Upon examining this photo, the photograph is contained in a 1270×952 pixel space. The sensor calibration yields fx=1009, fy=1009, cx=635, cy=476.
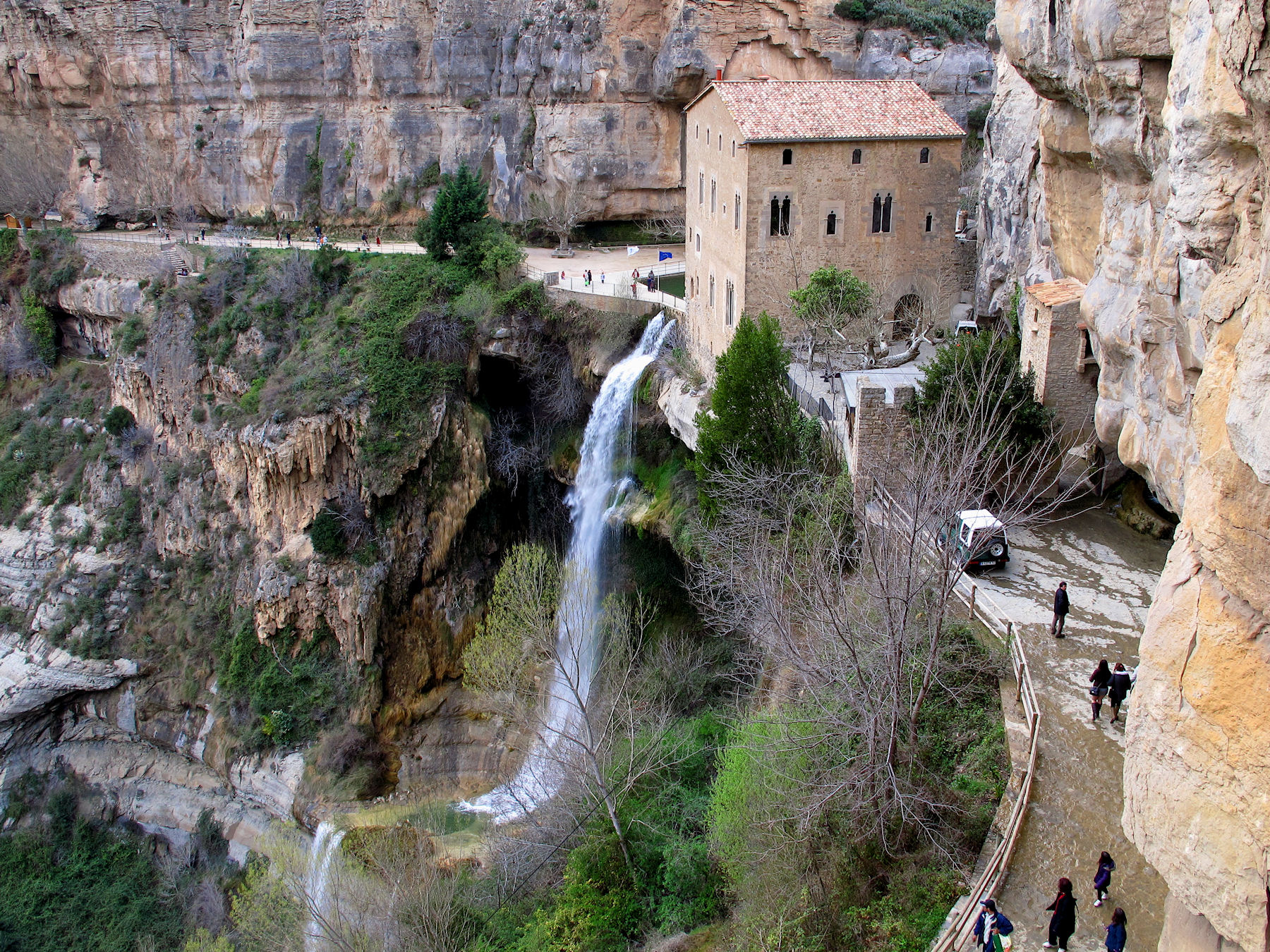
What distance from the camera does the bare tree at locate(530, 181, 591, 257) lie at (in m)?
41.7

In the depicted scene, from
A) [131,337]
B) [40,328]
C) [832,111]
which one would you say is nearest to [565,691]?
[832,111]

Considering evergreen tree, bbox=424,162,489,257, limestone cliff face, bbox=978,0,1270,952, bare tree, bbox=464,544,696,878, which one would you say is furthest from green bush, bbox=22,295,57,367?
limestone cliff face, bbox=978,0,1270,952

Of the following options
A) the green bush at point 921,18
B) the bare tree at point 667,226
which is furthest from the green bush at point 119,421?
the green bush at point 921,18

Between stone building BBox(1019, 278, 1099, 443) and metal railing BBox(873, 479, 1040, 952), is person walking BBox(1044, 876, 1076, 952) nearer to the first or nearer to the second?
metal railing BBox(873, 479, 1040, 952)

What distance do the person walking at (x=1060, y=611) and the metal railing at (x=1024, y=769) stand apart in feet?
1.88

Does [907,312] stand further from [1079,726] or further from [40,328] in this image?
[40,328]

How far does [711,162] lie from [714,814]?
19.2 m

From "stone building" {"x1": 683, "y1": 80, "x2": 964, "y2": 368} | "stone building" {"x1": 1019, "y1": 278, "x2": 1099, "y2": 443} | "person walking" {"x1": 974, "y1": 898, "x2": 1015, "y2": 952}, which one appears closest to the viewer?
"person walking" {"x1": 974, "y1": 898, "x2": 1015, "y2": 952}

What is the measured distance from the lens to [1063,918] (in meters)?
10.7

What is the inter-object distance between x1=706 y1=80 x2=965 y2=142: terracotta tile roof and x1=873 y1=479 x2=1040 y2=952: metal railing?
1191cm

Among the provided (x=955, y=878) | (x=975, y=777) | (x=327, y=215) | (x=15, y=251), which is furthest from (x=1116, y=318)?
(x=15, y=251)

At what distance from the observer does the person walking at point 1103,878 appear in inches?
438

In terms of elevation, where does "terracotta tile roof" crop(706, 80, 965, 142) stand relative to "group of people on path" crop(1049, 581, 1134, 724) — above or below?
above

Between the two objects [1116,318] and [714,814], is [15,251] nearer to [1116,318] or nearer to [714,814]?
[714,814]
